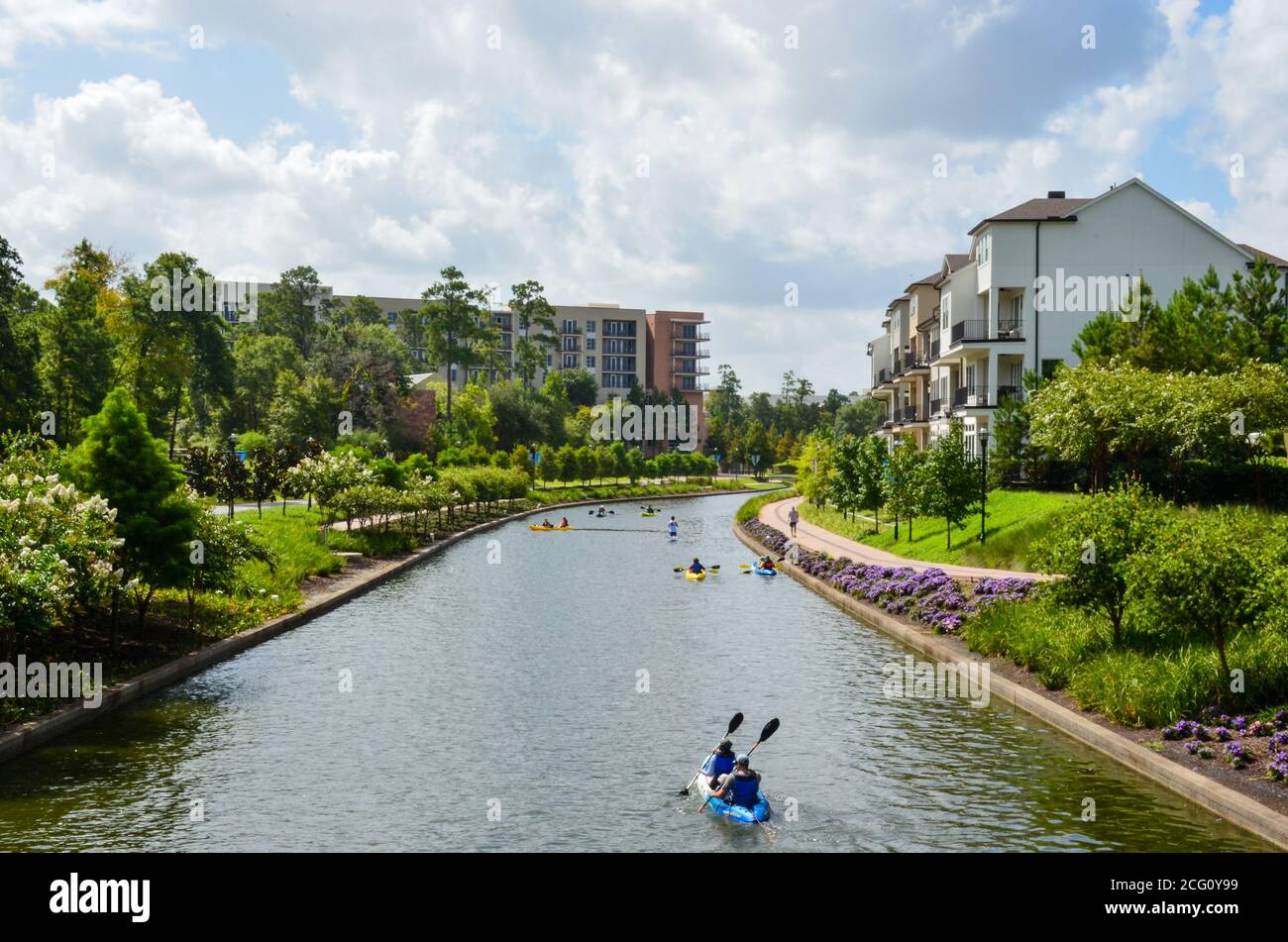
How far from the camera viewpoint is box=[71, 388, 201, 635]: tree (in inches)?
846

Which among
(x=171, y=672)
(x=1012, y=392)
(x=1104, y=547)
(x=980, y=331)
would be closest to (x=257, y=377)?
(x=980, y=331)

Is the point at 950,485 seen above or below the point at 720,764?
above

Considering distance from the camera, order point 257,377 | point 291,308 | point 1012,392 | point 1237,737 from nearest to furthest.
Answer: point 1237,737 < point 1012,392 < point 257,377 < point 291,308

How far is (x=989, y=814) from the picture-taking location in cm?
1388

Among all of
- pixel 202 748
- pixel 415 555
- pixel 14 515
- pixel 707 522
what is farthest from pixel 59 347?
pixel 202 748

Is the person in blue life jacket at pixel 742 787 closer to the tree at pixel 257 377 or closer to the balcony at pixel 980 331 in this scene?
the balcony at pixel 980 331

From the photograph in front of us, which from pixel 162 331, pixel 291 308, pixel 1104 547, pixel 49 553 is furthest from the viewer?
pixel 291 308

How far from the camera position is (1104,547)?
1948 centimetres

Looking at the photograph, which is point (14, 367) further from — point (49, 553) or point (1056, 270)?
point (1056, 270)

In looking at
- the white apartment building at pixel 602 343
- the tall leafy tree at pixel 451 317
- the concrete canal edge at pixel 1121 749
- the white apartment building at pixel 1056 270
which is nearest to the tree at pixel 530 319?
the tall leafy tree at pixel 451 317

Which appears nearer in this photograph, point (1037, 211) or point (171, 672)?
point (171, 672)

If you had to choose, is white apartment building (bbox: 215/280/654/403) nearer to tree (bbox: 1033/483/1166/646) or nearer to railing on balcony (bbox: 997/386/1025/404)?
railing on balcony (bbox: 997/386/1025/404)

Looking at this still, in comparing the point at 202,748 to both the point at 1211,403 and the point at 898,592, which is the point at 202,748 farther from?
the point at 1211,403

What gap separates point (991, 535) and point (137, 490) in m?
27.0
